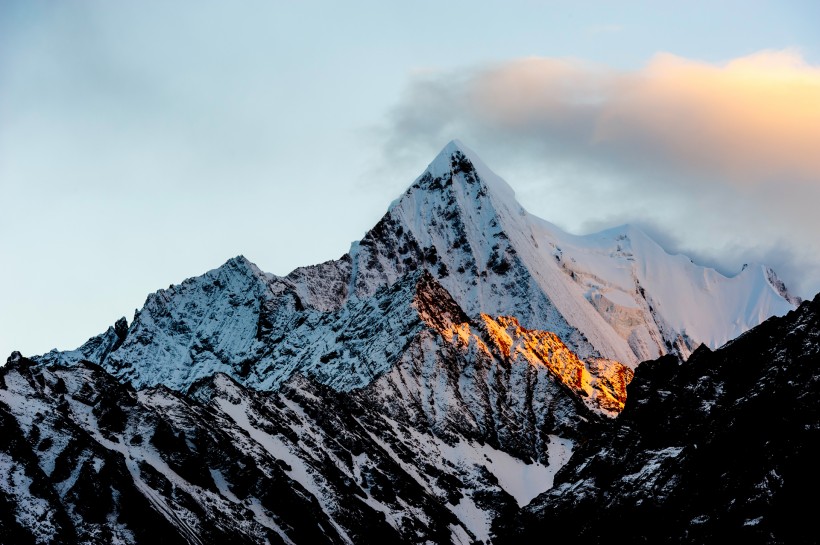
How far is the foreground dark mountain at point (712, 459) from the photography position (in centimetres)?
11369

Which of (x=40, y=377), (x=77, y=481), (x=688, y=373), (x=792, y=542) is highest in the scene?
(x=40, y=377)

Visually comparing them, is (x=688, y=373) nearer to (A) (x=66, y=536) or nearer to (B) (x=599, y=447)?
(B) (x=599, y=447)

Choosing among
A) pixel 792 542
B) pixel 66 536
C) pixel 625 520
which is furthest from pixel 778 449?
pixel 66 536

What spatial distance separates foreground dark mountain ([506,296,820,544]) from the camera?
4476 inches

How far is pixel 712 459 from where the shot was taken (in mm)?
130125

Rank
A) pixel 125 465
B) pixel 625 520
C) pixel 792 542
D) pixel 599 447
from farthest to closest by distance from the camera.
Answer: pixel 599 447 < pixel 125 465 < pixel 625 520 < pixel 792 542

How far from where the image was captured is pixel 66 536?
144 m

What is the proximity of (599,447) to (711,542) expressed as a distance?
2530 inches

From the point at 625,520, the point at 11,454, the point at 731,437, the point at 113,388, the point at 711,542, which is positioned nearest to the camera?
the point at 711,542

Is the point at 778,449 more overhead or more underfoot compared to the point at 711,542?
more overhead

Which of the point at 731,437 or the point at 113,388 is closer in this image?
the point at 731,437

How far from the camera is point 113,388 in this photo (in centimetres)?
19238

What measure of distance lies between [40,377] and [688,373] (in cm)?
9292

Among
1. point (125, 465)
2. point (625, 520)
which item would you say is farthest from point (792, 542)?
point (125, 465)
